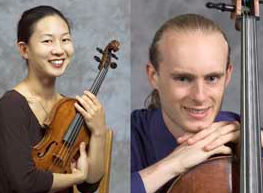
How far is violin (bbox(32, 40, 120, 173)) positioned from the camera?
1067 millimetres

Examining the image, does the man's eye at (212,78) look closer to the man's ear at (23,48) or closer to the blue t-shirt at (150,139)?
the blue t-shirt at (150,139)

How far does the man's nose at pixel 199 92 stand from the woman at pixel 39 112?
184mm

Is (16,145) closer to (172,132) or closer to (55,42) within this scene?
(55,42)

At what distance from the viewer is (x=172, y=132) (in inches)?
47.3

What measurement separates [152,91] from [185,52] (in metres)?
0.10

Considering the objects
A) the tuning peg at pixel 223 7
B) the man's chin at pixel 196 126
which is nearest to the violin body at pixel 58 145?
the man's chin at pixel 196 126

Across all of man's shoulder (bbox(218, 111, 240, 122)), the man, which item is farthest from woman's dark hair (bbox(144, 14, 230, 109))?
man's shoulder (bbox(218, 111, 240, 122))

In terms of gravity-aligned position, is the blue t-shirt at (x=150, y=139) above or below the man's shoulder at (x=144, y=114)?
below

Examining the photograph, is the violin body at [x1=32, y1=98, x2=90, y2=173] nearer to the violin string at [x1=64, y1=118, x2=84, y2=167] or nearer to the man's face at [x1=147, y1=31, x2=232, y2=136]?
the violin string at [x1=64, y1=118, x2=84, y2=167]

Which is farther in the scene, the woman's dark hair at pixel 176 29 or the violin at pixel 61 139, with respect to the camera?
the woman's dark hair at pixel 176 29

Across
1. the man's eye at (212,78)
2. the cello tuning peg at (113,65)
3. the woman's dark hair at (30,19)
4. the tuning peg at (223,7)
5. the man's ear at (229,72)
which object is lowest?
the man's eye at (212,78)

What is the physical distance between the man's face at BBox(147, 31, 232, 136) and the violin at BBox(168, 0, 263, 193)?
7cm

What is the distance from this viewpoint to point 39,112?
1105 millimetres

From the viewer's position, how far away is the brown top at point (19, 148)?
1.06 m
